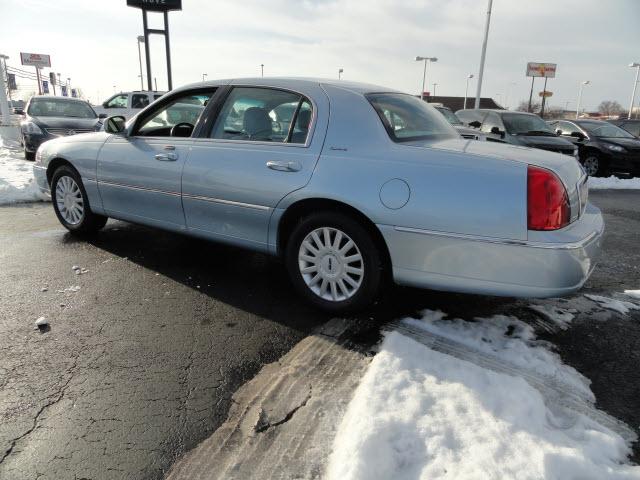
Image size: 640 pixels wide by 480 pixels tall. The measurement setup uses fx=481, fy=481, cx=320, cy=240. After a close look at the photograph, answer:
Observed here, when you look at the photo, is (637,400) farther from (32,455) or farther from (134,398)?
(32,455)

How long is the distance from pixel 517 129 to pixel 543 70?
45.1m

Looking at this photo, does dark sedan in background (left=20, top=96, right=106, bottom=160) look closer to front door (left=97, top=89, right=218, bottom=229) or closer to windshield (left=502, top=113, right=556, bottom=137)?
front door (left=97, top=89, right=218, bottom=229)

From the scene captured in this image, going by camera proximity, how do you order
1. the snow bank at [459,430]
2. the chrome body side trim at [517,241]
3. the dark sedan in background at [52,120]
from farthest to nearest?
the dark sedan in background at [52,120] < the chrome body side trim at [517,241] < the snow bank at [459,430]

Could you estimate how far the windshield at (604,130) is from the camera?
12.2 metres

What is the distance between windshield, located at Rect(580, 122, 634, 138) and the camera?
40.1 ft

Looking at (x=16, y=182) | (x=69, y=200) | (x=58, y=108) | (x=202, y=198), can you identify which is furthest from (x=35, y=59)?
(x=202, y=198)

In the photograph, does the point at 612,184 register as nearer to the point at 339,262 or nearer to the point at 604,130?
the point at 604,130

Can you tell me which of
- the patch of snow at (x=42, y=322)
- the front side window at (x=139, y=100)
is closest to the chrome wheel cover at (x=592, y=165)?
the patch of snow at (x=42, y=322)

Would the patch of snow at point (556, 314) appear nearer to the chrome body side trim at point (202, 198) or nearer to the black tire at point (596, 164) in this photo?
the chrome body side trim at point (202, 198)

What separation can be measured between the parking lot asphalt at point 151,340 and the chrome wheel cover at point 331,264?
0.21m

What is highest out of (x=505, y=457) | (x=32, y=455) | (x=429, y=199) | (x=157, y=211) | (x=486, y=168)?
(x=486, y=168)

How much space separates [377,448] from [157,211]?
2.97 metres

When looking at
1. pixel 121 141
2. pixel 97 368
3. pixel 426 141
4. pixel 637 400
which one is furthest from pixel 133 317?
pixel 637 400

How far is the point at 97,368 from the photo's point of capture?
2.70 metres
